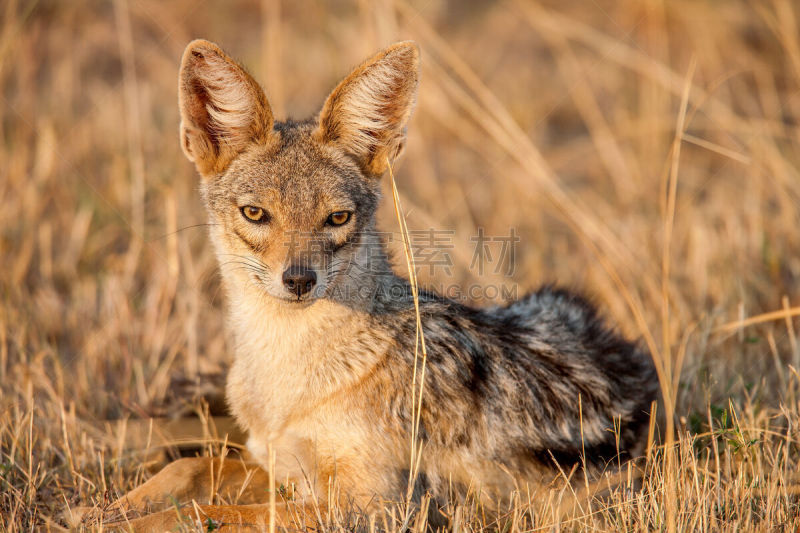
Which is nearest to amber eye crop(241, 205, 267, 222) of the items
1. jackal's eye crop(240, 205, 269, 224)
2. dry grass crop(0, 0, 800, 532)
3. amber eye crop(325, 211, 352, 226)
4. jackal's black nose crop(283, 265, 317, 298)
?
jackal's eye crop(240, 205, 269, 224)

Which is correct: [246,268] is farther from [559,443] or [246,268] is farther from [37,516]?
[559,443]

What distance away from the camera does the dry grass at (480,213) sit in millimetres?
4328

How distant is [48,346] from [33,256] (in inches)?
72.6

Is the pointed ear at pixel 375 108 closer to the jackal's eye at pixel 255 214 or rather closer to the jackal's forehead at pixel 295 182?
the jackal's forehead at pixel 295 182

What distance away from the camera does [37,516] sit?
3953mm

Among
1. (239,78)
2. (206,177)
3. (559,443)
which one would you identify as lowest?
(559,443)

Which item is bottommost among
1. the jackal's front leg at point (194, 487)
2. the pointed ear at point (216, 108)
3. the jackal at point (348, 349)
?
the jackal's front leg at point (194, 487)

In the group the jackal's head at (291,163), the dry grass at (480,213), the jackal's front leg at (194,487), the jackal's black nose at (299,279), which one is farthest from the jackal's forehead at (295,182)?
the jackal's front leg at (194,487)

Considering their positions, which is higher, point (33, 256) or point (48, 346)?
point (33, 256)

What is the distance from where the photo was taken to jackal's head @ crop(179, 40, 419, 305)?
4.04 m

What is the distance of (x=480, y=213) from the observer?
8906mm

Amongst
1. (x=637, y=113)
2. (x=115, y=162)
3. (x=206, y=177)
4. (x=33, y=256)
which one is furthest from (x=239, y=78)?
(x=637, y=113)

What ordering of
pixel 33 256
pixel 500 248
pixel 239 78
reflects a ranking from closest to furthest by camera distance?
pixel 239 78 < pixel 33 256 < pixel 500 248

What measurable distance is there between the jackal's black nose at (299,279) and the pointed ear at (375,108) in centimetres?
99
